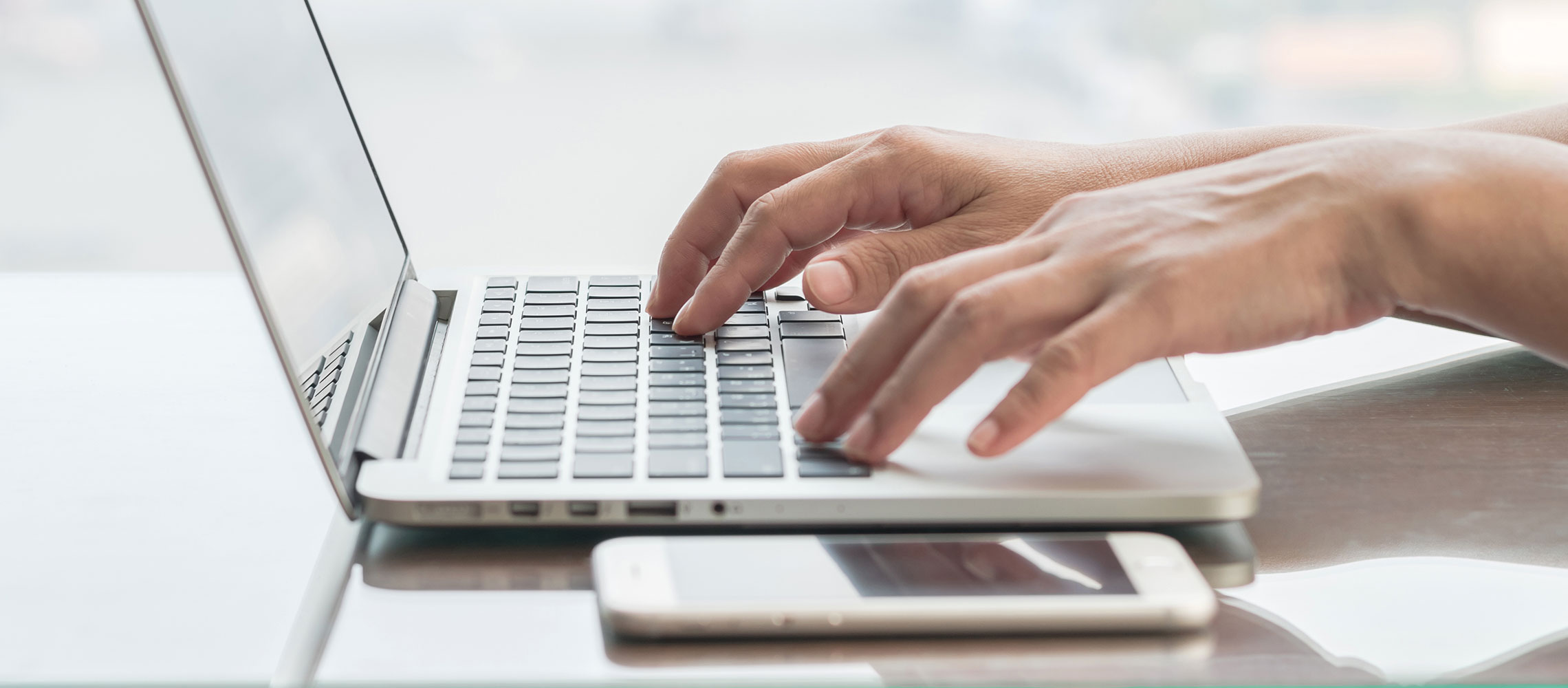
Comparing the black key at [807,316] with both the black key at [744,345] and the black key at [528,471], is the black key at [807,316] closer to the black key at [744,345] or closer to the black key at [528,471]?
the black key at [744,345]

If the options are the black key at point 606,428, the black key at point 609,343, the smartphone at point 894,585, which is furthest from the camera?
the black key at point 609,343

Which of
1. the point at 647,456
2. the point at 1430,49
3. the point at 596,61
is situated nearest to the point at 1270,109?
the point at 1430,49

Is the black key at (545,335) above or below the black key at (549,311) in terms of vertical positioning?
below

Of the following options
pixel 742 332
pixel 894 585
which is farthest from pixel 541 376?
pixel 894 585

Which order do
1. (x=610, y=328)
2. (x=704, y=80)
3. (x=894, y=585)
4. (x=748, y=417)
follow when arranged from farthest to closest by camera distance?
(x=704, y=80), (x=610, y=328), (x=748, y=417), (x=894, y=585)

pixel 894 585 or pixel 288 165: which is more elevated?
pixel 288 165

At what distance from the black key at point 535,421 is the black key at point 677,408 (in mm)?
38

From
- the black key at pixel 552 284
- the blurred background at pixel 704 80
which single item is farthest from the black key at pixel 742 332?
the blurred background at pixel 704 80

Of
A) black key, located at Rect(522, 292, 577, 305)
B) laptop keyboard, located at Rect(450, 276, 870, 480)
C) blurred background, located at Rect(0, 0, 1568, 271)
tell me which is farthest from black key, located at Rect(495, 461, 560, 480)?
blurred background, located at Rect(0, 0, 1568, 271)

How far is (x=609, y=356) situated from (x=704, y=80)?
68.6 inches

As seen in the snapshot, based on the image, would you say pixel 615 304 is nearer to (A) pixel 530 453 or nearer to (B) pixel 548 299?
(B) pixel 548 299

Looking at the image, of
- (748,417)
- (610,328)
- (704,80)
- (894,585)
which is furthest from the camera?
(704,80)

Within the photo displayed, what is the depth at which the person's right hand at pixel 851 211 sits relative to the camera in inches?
25.0

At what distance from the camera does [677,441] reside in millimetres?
491
